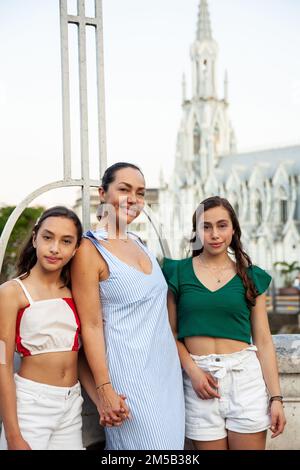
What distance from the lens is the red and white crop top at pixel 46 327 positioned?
207 cm

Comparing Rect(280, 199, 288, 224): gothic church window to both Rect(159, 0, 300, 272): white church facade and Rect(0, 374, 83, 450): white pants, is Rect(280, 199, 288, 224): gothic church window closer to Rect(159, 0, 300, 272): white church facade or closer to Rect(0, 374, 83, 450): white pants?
Rect(159, 0, 300, 272): white church facade

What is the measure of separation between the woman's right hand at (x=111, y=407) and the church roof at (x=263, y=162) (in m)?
42.9

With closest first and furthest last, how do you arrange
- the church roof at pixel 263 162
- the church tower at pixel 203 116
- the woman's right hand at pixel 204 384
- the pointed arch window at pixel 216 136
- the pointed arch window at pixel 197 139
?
the woman's right hand at pixel 204 384, the church roof at pixel 263 162, the church tower at pixel 203 116, the pointed arch window at pixel 197 139, the pointed arch window at pixel 216 136

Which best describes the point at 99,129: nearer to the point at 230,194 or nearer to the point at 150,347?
the point at 150,347

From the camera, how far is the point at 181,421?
2.24 meters

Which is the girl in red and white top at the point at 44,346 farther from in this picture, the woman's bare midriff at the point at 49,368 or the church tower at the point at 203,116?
the church tower at the point at 203,116

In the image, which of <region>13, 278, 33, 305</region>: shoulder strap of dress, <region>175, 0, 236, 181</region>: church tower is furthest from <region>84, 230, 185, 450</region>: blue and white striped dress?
<region>175, 0, 236, 181</region>: church tower

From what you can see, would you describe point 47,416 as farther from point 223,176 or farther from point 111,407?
point 223,176

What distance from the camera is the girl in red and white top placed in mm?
2002

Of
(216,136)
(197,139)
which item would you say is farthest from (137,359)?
(216,136)

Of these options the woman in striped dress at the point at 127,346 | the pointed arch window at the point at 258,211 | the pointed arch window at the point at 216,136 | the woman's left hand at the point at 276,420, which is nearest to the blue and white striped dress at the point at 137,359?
the woman in striped dress at the point at 127,346

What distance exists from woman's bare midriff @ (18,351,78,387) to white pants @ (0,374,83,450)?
0.02 m

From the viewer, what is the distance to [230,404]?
2.30m

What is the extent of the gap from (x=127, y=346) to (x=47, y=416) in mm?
373
